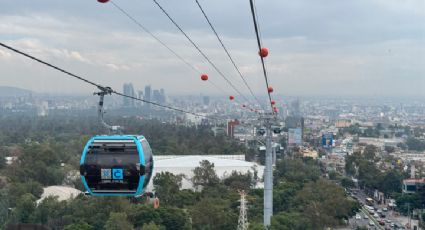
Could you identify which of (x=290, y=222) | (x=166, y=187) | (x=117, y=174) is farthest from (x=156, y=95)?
(x=117, y=174)

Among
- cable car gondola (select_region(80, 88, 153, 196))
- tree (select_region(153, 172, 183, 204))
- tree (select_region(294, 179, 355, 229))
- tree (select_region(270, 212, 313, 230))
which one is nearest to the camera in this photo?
cable car gondola (select_region(80, 88, 153, 196))

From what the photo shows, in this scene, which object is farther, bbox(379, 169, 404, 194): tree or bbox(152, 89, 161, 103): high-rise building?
bbox(152, 89, 161, 103): high-rise building

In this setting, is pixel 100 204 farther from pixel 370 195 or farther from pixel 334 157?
pixel 334 157

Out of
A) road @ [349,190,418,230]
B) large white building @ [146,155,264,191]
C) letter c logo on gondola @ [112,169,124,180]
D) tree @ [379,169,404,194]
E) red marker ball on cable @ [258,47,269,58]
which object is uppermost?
red marker ball on cable @ [258,47,269,58]

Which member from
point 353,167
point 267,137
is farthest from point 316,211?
point 353,167

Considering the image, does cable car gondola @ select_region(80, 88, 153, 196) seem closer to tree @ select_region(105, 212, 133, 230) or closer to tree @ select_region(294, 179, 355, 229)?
tree @ select_region(105, 212, 133, 230)

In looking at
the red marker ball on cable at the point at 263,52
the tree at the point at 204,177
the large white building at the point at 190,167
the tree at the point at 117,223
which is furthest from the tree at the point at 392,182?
the red marker ball on cable at the point at 263,52

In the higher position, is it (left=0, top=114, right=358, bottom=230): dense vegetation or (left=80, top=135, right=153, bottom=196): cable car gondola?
(left=80, top=135, right=153, bottom=196): cable car gondola

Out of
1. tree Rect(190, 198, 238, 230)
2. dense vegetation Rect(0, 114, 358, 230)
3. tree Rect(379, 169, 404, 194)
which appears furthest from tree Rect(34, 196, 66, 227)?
tree Rect(379, 169, 404, 194)

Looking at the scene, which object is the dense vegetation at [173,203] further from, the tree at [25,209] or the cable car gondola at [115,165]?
the cable car gondola at [115,165]
